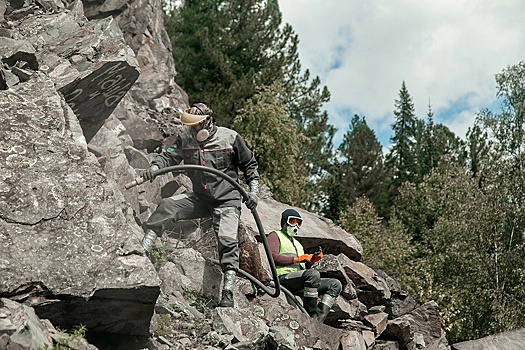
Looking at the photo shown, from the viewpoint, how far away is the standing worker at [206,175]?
8047 millimetres

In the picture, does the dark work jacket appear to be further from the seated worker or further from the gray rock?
the gray rock

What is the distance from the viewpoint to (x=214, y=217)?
322 inches

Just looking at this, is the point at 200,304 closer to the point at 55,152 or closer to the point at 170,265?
the point at 170,265

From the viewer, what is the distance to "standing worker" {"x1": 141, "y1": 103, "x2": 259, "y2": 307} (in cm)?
805

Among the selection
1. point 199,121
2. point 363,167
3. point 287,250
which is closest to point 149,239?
point 199,121

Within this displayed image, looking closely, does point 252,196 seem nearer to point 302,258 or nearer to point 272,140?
point 302,258

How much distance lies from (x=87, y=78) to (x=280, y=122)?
17061 mm

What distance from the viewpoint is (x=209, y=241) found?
32.7ft

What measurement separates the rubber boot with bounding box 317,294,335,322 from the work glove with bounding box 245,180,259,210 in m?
1.91

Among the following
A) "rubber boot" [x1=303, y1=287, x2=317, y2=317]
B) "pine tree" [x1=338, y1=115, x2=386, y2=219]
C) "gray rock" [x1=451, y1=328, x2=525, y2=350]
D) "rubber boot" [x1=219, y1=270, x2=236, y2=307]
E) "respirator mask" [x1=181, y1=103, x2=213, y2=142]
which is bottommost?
"rubber boot" [x1=219, y1=270, x2=236, y2=307]

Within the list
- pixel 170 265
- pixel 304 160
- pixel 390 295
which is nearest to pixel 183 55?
pixel 304 160

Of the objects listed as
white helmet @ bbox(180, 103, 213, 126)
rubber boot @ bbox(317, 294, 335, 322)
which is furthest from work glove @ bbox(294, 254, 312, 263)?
white helmet @ bbox(180, 103, 213, 126)

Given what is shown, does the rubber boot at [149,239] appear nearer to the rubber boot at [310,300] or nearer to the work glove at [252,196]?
the work glove at [252,196]

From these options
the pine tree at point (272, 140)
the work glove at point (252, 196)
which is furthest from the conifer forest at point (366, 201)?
the work glove at point (252, 196)
